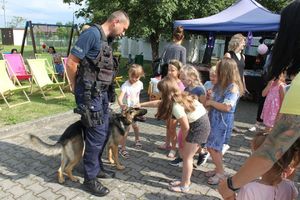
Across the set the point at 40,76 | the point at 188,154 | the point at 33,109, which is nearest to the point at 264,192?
the point at 188,154

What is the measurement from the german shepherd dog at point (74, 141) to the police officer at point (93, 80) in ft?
0.70

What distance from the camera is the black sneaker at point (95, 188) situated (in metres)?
3.60

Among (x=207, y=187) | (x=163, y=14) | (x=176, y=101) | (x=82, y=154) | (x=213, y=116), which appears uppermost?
(x=163, y=14)

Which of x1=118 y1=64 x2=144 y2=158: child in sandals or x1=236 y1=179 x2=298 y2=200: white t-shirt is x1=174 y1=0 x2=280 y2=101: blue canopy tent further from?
x1=236 y1=179 x2=298 y2=200: white t-shirt

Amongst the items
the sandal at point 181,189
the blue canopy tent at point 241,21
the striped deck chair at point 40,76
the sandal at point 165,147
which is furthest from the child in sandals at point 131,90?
the blue canopy tent at point 241,21

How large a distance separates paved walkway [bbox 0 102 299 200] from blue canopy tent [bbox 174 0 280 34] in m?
4.12

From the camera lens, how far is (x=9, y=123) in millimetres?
5969

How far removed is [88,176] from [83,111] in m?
0.85

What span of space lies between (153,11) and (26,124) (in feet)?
26.1

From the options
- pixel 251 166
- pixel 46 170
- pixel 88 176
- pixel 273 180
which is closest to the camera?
pixel 251 166

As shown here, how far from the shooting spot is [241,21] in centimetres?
925

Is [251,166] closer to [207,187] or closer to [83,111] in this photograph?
[83,111]

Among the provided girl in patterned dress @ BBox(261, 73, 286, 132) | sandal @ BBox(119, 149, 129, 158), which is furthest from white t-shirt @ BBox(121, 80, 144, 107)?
girl in patterned dress @ BBox(261, 73, 286, 132)

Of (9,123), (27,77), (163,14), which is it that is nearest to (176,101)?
(9,123)
